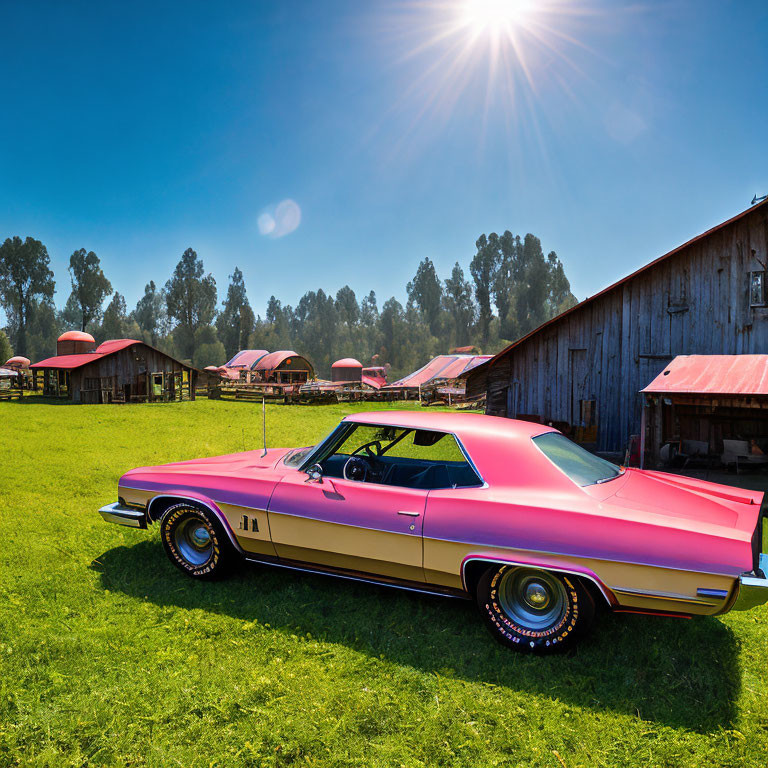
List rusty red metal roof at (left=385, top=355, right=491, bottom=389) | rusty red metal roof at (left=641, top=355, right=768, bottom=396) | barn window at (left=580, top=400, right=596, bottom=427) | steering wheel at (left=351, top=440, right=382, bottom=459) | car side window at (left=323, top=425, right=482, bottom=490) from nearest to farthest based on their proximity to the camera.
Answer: car side window at (left=323, top=425, right=482, bottom=490) → steering wheel at (left=351, top=440, right=382, bottom=459) → rusty red metal roof at (left=641, top=355, right=768, bottom=396) → barn window at (left=580, top=400, right=596, bottom=427) → rusty red metal roof at (left=385, top=355, right=491, bottom=389)

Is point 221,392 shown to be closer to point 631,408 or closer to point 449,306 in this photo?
point 631,408

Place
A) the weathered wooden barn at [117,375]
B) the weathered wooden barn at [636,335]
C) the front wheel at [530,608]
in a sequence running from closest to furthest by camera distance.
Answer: the front wheel at [530,608] < the weathered wooden barn at [636,335] < the weathered wooden barn at [117,375]

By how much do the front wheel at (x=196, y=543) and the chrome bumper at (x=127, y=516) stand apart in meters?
0.28

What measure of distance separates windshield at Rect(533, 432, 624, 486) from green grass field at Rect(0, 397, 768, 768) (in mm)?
1200

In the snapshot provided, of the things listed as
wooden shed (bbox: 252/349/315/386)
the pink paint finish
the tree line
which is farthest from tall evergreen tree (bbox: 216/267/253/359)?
the pink paint finish

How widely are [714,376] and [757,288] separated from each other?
3804 mm

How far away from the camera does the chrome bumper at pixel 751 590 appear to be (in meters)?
2.80

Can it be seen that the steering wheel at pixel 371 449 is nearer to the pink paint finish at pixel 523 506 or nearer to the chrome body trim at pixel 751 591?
the pink paint finish at pixel 523 506

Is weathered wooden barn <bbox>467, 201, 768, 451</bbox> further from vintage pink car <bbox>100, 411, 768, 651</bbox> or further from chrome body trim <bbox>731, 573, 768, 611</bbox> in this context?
chrome body trim <bbox>731, 573, 768, 611</bbox>

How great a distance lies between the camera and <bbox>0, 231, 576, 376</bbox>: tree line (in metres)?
67.1

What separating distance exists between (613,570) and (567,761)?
3.57ft

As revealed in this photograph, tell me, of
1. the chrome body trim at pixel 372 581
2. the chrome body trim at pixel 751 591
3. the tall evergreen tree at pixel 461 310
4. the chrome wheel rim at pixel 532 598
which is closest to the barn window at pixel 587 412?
the chrome body trim at pixel 372 581

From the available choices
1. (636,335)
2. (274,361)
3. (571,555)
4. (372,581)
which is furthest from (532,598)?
(274,361)

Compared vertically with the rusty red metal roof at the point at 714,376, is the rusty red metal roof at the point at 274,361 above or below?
above
